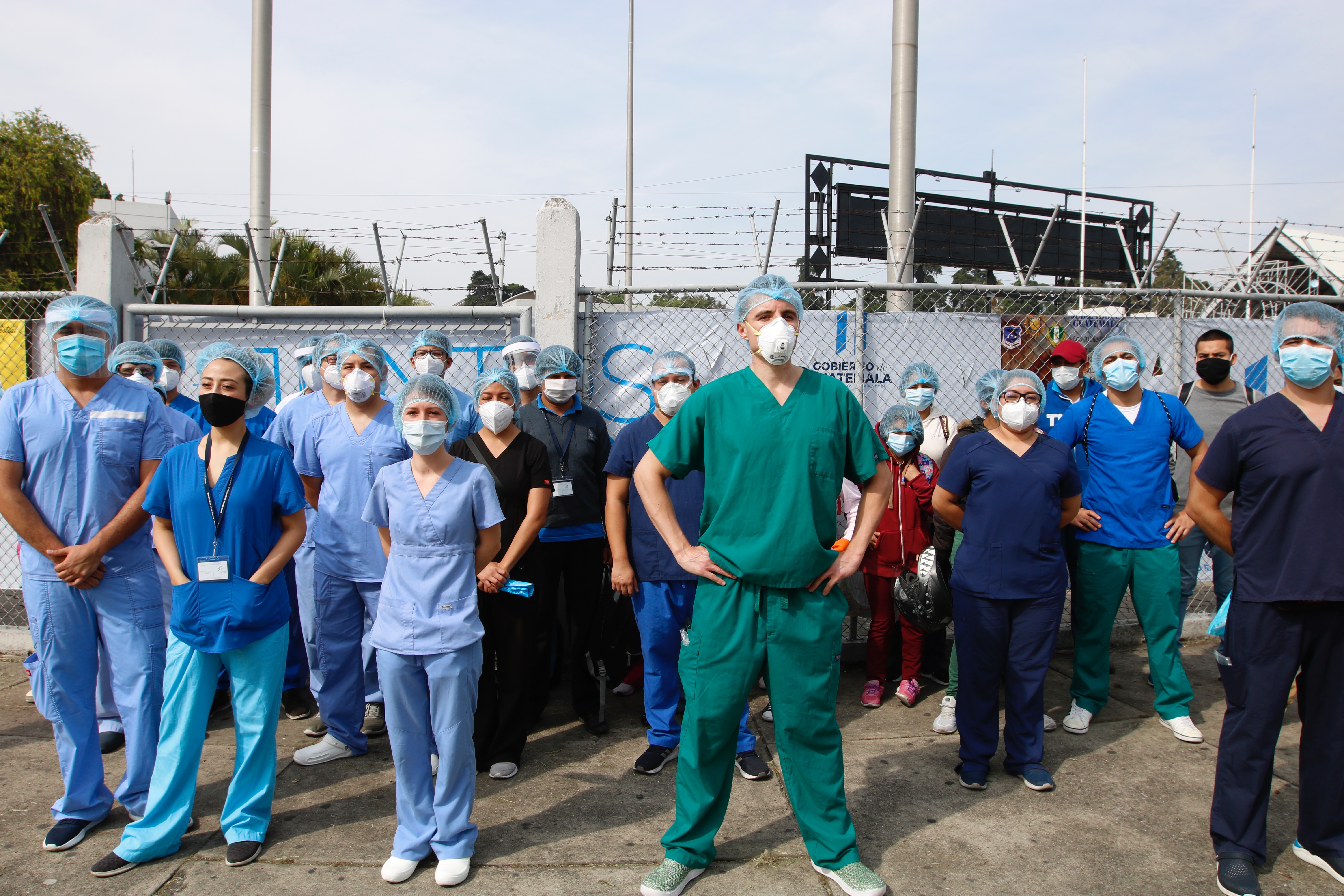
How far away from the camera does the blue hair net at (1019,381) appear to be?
407 cm

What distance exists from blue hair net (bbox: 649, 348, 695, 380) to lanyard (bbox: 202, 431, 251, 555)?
1.98m

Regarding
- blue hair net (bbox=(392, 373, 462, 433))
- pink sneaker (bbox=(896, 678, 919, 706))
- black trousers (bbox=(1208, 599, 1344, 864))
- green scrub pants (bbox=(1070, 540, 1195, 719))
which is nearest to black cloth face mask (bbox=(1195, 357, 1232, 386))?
green scrub pants (bbox=(1070, 540, 1195, 719))

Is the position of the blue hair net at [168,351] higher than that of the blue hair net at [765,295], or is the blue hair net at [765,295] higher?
the blue hair net at [765,295]

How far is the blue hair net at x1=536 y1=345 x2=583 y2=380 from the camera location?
4.70m

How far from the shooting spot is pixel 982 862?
3309 millimetres

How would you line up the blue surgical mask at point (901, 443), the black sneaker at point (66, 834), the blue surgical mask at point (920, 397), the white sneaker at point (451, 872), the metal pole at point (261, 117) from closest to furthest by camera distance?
the white sneaker at point (451, 872), the black sneaker at point (66, 834), the blue surgical mask at point (901, 443), the blue surgical mask at point (920, 397), the metal pole at point (261, 117)

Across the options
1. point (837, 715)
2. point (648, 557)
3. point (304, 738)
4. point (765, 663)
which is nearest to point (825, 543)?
point (765, 663)

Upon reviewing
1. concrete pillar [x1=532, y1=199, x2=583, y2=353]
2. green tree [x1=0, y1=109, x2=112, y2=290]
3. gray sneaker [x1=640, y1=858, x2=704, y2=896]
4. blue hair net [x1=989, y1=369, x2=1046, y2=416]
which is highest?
green tree [x1=0, y1=109, x2=112, y2=290]

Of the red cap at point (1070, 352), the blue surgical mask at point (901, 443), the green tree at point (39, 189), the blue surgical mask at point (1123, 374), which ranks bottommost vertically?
the blue surgical mask at point (901, 443)

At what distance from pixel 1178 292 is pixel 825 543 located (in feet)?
14.4

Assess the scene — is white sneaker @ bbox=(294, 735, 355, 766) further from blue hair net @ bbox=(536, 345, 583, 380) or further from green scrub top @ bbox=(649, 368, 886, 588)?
green scrub top @ bbox=(649, 368, 886, 588)

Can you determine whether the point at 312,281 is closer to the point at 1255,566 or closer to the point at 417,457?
the point at 417,457

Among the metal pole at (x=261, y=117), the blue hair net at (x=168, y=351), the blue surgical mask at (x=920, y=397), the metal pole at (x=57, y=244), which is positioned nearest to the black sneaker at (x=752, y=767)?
the blue surgical mask at (x=920, y=397)

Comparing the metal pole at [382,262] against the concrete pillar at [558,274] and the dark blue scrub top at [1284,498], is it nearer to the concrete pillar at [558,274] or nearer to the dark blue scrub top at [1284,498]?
the concrete pillar at [558,274]
